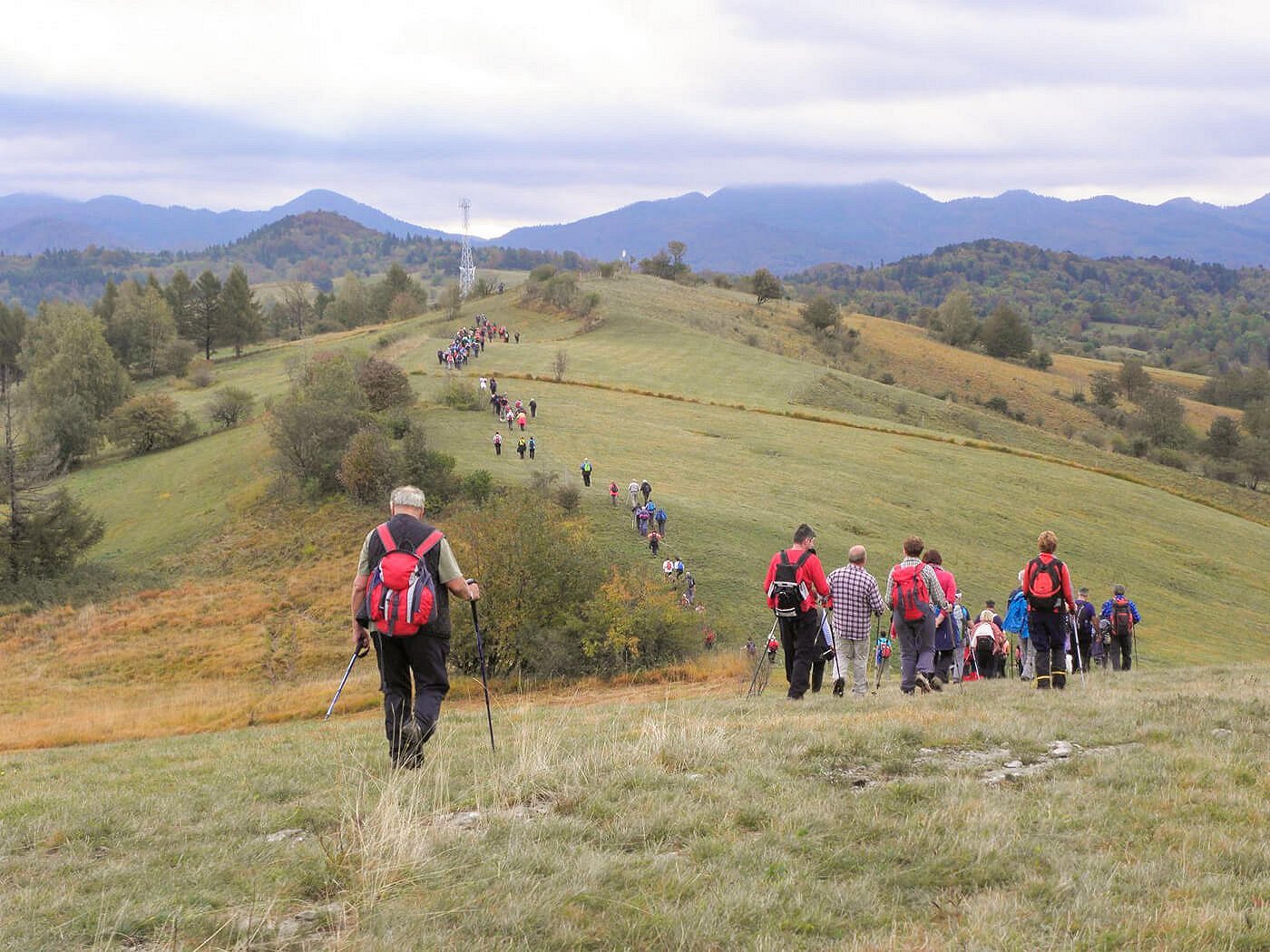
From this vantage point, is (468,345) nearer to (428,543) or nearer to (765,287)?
(765,287)

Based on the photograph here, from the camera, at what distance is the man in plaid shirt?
482 inches

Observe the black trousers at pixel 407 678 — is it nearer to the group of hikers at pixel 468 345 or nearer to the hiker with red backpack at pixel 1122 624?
the hiker with red backpack at pixel 1122 624

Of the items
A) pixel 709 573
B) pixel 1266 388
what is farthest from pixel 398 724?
pixel 1266 388

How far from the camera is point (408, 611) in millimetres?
6738

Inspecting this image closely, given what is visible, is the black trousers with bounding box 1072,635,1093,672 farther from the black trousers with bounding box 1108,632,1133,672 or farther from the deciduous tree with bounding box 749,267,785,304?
the deciduous tree with bounding box 749,267,785,304

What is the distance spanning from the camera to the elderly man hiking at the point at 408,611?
6.77 m

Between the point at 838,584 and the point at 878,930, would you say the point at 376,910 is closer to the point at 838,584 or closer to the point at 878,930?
the point at 878,930

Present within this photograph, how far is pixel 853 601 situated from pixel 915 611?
822mm

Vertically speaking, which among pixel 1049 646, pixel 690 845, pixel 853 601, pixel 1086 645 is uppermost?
pixel 690 845

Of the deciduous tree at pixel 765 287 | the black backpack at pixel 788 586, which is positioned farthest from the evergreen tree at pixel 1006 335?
the black backpack at pixel 788 586

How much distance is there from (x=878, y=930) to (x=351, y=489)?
127 ft

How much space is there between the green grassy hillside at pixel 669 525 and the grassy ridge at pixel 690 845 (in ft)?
43.0

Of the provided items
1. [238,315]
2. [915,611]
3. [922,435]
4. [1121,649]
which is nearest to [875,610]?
[915,611]

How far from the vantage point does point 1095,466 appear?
195 ft
